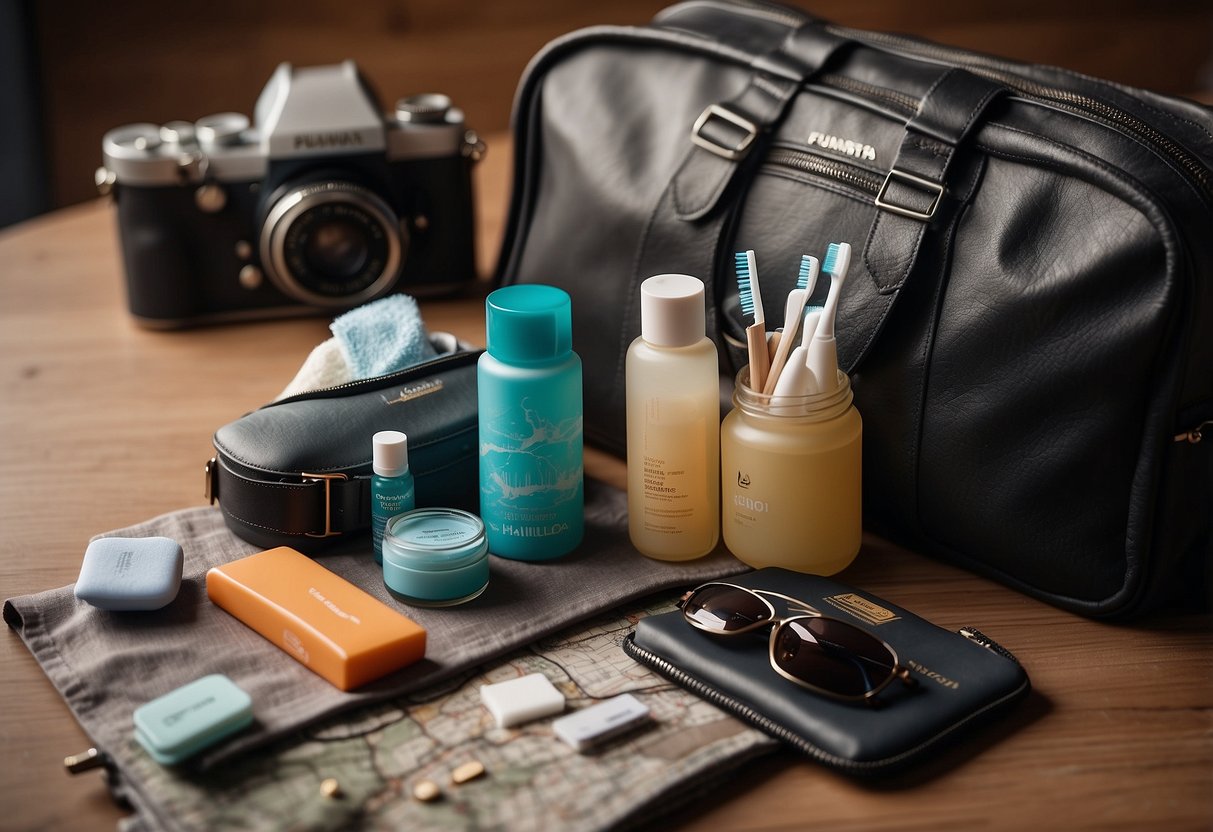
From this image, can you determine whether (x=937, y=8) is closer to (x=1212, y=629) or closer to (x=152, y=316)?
(x=152, y=316)

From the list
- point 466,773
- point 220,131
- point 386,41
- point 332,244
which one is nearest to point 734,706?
point 466,773

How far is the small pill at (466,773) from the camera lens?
64 cm

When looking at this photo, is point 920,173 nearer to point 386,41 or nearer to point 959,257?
point 959,257

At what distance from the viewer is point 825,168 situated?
882 millimetres

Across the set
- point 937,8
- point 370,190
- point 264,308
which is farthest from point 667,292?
point 937,8

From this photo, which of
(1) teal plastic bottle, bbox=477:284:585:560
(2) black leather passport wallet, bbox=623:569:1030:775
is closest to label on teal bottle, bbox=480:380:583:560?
(1) teal plastic bottle, bbox=477:284:585:560

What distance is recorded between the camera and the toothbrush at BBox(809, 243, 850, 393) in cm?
79

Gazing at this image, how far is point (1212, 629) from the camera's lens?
771 mm

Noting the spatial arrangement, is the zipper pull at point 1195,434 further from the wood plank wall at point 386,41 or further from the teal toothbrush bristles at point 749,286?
the wood plank wall at point 386,41

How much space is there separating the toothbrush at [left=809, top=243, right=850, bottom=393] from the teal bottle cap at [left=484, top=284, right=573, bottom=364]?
0.16 m

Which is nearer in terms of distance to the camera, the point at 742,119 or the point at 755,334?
the point at 755,334

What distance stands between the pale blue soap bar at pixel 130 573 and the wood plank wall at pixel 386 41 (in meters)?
1.27

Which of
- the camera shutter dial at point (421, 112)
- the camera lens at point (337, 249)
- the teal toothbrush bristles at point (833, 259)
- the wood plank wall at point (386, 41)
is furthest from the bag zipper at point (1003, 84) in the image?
the wood plank wall at point (386, 41)

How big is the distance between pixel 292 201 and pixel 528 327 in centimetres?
42
